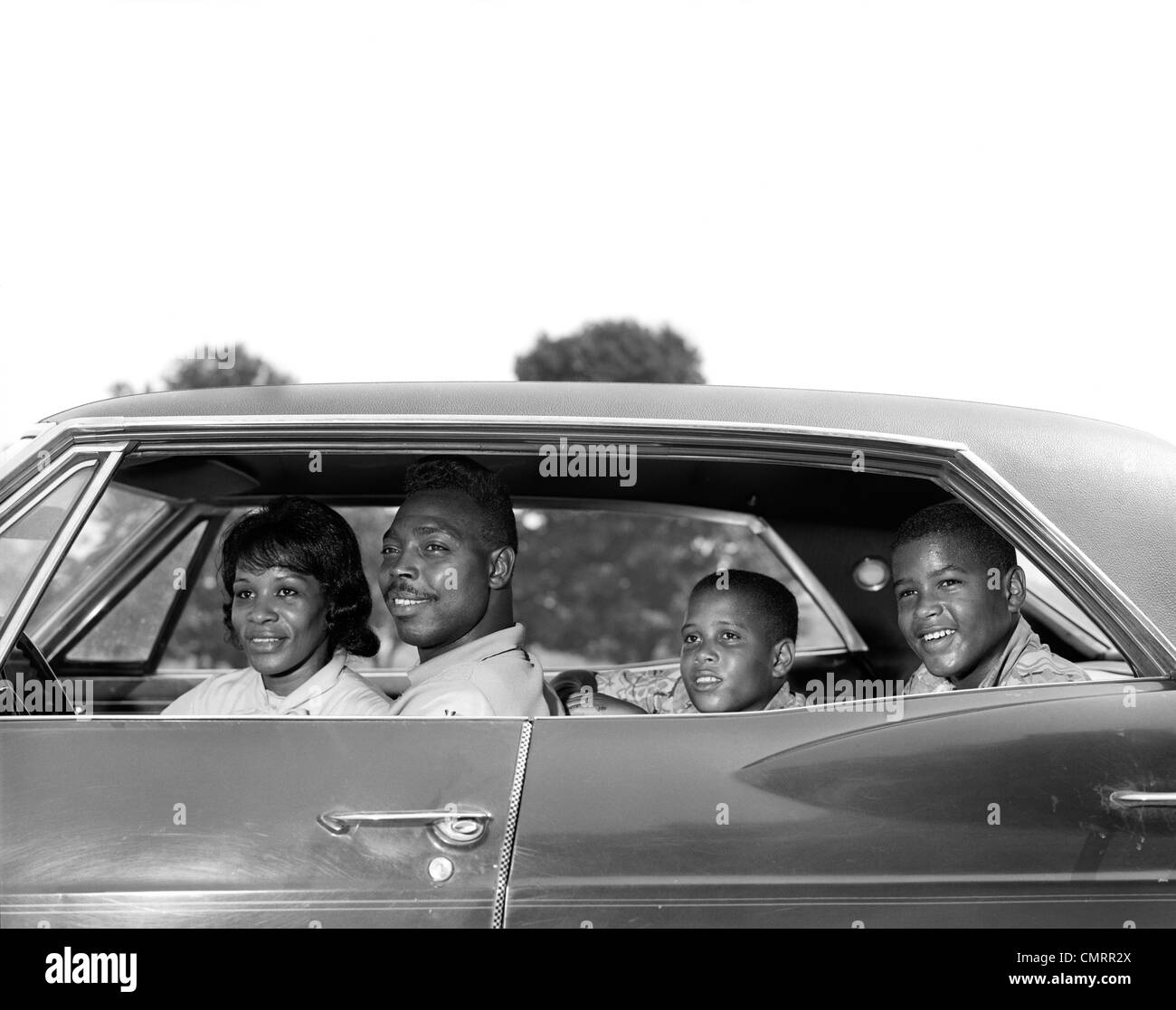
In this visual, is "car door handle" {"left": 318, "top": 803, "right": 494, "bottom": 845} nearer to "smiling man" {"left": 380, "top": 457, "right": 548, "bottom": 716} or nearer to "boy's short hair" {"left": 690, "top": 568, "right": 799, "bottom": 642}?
"smiling man" {"left": 380, "top": 457, "right": 548, "bottom": 716}

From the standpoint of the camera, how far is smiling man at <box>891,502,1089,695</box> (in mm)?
2631

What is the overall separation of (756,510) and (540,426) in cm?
188

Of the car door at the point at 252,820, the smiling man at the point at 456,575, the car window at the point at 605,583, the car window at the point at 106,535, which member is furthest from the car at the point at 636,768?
the car window at the point at 605,583

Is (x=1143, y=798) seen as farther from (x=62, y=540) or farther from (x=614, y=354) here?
(x=614, y=354)

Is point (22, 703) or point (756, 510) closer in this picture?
point (22, 703)

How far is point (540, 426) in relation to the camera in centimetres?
225

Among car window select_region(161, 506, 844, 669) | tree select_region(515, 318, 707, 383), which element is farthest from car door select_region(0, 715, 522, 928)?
tree select_region(515, 318, 707, 383)

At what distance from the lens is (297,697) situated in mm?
2779

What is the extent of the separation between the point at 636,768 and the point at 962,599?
3.20 feet

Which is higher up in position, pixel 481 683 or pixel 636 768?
pixel 481 683

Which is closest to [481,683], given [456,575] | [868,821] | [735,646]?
[456,575]

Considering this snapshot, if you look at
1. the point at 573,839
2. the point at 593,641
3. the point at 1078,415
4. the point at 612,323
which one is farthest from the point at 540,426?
the point at 612,323
